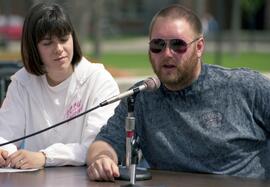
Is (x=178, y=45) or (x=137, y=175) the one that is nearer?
(x=137, y=175)

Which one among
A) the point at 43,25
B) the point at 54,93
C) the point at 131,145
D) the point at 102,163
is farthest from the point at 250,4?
the point at 131,145

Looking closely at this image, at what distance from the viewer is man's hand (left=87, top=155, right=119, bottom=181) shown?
12.1ft

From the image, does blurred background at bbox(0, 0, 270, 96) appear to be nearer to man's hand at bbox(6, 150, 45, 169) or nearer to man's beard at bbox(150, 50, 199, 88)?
man's hand at bbox(6, 150, 45, 169)

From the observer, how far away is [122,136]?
13.3 feet

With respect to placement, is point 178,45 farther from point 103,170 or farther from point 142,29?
point 142,29

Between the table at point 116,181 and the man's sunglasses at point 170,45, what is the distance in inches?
23.5

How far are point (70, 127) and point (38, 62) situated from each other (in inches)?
15.9

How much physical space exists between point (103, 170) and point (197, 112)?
0.59 meters

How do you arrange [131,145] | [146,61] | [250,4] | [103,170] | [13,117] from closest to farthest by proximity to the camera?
[131,145]
[103,170]
[13,117]
[146,61]
[250,4]

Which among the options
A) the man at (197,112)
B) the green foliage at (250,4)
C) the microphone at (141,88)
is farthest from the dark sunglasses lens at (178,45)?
the green foliage at (250,4)

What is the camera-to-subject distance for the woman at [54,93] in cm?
426

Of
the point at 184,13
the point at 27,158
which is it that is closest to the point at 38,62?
the point at 27,158

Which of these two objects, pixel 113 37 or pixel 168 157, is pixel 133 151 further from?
pixel 113 37

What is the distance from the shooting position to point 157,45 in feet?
12.7
